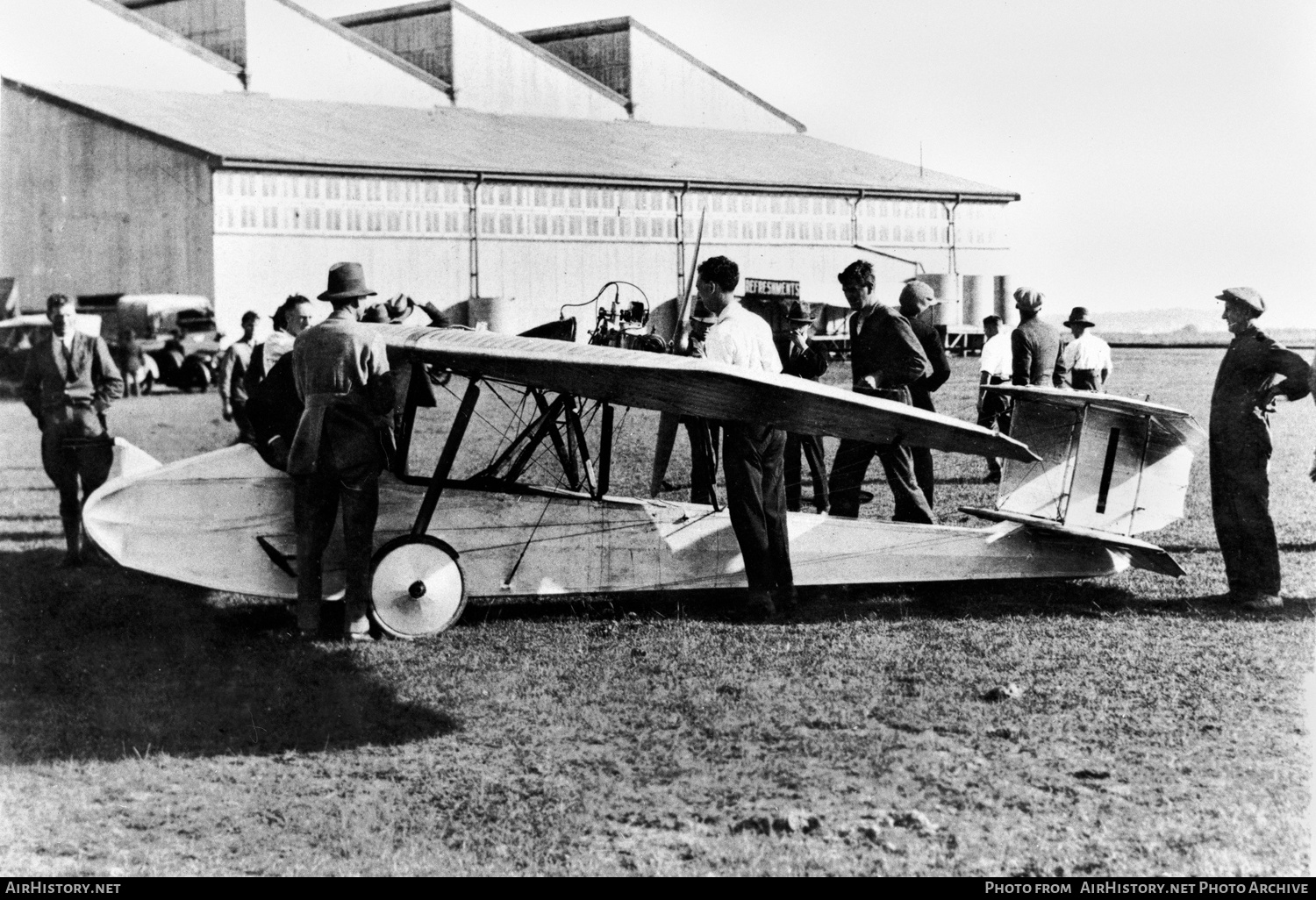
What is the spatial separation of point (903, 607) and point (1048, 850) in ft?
11.2

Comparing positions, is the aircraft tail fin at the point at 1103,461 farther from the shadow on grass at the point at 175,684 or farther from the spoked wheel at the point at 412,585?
the shadow on grass at the point at 175,684

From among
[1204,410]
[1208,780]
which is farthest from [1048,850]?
[1204,410]

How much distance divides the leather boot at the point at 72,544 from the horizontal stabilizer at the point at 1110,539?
6.31 metres

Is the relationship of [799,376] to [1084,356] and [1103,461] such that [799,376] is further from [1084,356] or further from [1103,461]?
[1084,356]

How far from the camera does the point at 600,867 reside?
A: 4.32 meters

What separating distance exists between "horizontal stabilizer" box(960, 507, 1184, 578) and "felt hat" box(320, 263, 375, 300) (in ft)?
12.2

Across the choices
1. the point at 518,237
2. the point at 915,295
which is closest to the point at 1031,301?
the point at 915,295

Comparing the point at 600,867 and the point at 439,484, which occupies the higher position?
the point at 439,484

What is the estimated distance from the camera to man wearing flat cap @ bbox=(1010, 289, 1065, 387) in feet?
38.9

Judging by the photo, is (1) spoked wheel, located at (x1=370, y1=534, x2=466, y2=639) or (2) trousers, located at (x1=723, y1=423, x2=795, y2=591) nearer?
(1) spoked wheel, located at (x1=370, y1=534, x2=466, y2=639)

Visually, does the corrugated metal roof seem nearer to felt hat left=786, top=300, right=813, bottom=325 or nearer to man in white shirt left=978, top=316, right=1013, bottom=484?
man in white shirt left=978, top=316, right=1013, bottom=484

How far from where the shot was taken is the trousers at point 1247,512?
24.7 feet

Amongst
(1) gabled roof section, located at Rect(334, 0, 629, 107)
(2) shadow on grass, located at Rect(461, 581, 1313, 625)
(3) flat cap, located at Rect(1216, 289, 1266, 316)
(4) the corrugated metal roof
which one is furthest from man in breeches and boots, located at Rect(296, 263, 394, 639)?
(1) gabled roof section, located at Rect(334, 0, 629, 107)
